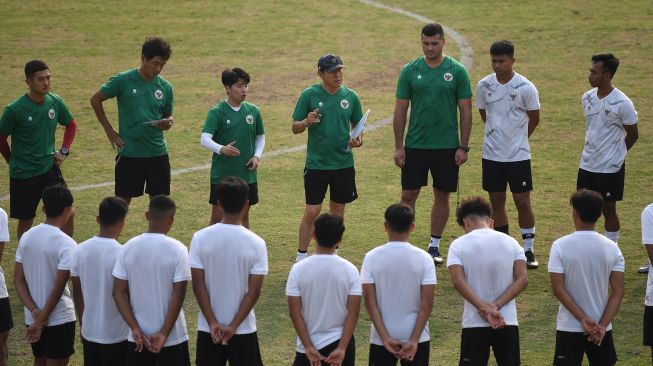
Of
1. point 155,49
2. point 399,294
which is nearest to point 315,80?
point 155,49

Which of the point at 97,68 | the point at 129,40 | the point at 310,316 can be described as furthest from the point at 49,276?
the point at 129,40

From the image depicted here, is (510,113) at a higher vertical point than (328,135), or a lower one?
higher

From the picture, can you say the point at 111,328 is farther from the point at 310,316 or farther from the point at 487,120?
the point at 487,120

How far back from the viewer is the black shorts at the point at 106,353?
7559 mm

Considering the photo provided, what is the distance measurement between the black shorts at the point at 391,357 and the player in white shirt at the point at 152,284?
1366mm

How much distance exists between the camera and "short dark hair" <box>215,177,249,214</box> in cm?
748

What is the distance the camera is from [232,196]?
24.6 feet

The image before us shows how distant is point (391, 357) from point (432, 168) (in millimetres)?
4196

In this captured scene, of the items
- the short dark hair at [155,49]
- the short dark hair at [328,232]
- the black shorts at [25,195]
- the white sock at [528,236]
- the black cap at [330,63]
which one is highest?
the short dark hair at [155,49]

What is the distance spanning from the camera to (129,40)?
74.1ft

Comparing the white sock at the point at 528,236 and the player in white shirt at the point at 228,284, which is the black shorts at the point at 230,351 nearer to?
the player in white shirt at the point at 228,284

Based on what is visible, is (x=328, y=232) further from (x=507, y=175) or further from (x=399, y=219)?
(x=507, y=175)

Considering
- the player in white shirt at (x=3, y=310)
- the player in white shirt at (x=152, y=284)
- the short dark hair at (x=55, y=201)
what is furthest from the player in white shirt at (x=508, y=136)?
the player in white shirt at (x=3, y=310)

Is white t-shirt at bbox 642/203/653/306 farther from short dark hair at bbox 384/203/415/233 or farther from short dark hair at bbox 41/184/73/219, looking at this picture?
short dark hair at bbox 41/184/73/219
